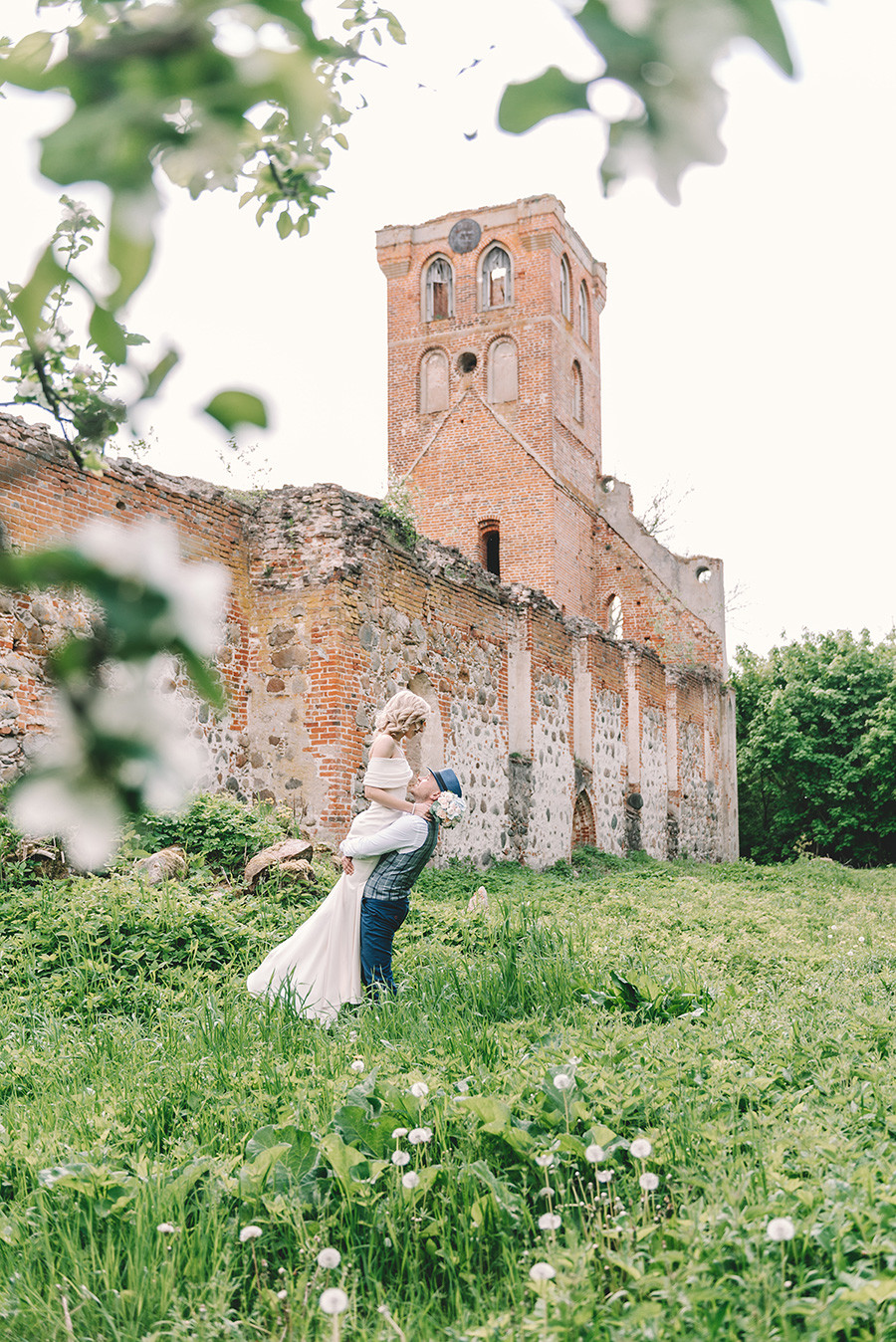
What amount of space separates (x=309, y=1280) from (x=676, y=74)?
264cm

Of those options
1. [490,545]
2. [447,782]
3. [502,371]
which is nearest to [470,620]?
[447,782]

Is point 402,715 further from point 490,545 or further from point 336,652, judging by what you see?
point 490,545

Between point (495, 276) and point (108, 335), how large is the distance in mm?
30162

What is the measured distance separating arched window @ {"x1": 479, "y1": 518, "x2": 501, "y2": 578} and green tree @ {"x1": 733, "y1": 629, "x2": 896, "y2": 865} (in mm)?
8635

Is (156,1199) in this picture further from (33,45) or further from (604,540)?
(604,540)

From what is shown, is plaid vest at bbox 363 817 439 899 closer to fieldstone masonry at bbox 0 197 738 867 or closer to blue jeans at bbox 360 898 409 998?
blue jeans at bbox 360 898 409 998

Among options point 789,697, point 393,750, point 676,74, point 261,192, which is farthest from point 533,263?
point 676,74

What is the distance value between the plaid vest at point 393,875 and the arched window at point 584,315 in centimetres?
2702

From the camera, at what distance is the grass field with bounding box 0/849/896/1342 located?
7.97 feet

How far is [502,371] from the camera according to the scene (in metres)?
28.8

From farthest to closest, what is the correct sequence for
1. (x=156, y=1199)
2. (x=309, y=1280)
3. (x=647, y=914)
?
1. (x=647, y=914)
2. (x=156, y=1199)
3. (x=309, y=1280)

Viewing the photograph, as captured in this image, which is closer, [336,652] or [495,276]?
[336,652]

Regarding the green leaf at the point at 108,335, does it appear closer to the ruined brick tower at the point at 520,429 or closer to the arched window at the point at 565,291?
the ruined brick tower at the point at 520,429

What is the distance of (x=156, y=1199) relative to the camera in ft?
9.49
